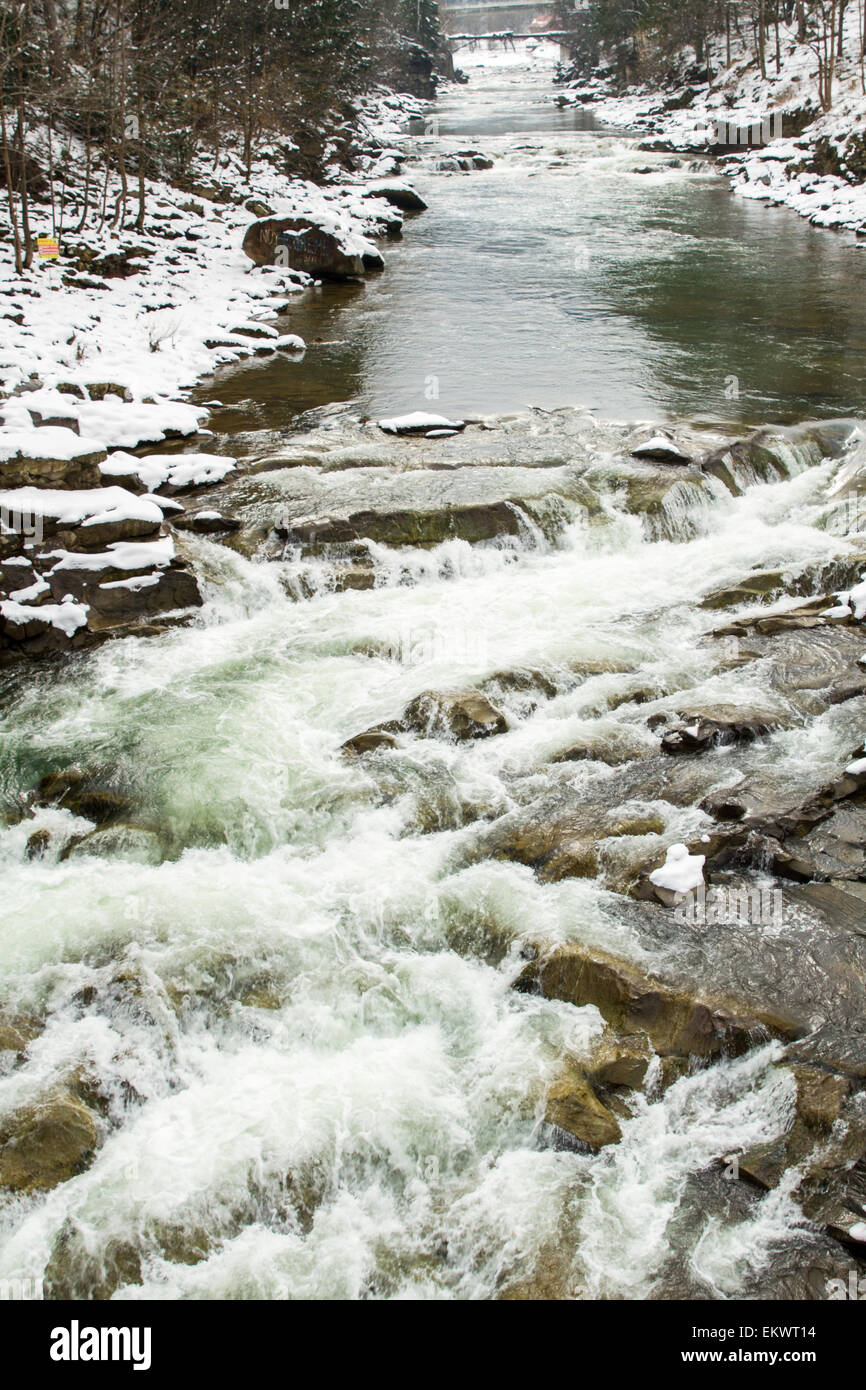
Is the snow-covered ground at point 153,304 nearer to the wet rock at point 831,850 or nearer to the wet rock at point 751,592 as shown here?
the wet rock at point 751,592

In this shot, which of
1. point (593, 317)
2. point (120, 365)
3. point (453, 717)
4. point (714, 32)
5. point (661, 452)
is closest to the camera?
point (453, 717)

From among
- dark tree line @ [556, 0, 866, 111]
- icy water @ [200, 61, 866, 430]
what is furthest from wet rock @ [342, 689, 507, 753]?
dark tree line @ [556, 0, 866, 111]

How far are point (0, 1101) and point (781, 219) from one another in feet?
96.1

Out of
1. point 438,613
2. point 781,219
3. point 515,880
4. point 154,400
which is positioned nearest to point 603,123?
point 781,219

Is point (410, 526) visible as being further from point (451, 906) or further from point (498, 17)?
point (498, 17)

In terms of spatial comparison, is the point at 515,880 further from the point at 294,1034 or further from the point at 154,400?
the point at 154,400

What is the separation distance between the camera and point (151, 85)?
2034cm

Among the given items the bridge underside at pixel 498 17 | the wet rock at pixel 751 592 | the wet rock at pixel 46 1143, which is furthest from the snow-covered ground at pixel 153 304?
the bridge underside at pixel 498 17

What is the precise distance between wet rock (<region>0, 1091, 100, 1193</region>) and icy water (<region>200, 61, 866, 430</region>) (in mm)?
10368

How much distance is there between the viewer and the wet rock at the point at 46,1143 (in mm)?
4891

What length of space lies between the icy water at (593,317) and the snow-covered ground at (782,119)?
1.33 meters

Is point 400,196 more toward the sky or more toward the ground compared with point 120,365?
more toward the sky

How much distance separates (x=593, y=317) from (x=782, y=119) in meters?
25.0

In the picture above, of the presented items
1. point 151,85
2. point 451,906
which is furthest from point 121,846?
point 151,85
